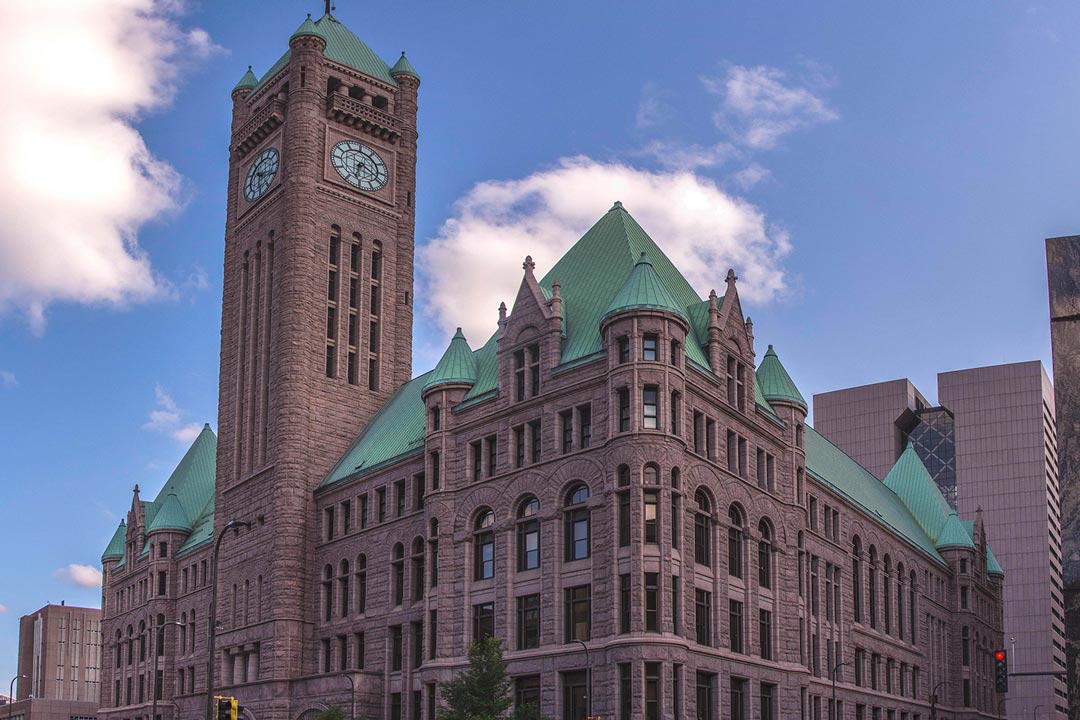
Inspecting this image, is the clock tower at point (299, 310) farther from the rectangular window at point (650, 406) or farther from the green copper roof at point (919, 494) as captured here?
the green copper roof at point (919, 494)

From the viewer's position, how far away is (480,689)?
58.4 metres

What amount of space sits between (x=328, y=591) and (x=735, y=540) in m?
26.4

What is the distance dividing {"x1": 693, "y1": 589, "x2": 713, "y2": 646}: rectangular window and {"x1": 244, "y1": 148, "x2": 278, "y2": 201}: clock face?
4243 centimetres

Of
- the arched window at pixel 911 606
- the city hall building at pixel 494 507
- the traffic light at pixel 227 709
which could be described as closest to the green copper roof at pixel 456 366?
the city hall building at pixel 494 507

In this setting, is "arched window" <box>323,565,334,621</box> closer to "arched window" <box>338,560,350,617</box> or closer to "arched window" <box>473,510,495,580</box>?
"arched window" <box>338,560,350,617</box>

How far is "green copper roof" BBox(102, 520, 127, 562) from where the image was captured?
368ft

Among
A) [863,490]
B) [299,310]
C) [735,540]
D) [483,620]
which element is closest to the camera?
[483,620]

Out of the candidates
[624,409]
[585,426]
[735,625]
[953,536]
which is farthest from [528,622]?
[953,536]

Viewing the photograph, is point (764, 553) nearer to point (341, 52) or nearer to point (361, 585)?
point (361, 585)

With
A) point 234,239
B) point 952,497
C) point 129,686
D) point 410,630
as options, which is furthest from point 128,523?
point 952,497

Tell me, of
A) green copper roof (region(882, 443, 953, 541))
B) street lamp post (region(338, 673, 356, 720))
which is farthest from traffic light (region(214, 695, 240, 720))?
green copper roof (region(882, 443, 953, 541))

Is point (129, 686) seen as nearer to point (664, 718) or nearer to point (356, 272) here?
point (356, 272)

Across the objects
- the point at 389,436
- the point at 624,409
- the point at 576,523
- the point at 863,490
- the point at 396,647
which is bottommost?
the point at 396,647

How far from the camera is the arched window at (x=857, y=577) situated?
86.2 m
